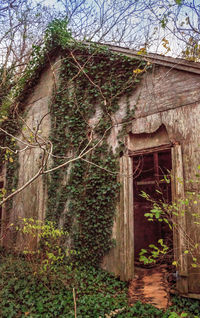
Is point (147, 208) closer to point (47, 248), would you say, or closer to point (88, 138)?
point (88, 138)

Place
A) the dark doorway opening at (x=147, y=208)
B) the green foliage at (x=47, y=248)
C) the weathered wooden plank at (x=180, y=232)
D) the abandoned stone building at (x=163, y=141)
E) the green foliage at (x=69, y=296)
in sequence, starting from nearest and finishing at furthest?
1. the green foliage at (x=69, y=296)
2. the weathered wooden plank at (x=180, y=232)
3. the abandoned stone building at (x=163, y=141)
4. the green foliage at (x=47, y=248)
5. the dark doorway opening at (x=147, y=208)

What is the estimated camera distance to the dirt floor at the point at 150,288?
4483mm

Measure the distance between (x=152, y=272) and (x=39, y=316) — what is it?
3.25m

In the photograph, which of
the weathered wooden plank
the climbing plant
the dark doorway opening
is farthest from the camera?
the dark doorway opening

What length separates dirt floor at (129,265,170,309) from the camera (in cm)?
448

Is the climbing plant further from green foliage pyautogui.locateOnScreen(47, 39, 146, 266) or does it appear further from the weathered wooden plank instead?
the weathered wooden plank

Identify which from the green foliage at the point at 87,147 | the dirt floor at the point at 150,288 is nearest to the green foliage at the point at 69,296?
the dirt floor at the point at 150,288

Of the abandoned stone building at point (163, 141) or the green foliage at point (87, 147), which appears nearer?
the abandoned stone building at point (163, 141)

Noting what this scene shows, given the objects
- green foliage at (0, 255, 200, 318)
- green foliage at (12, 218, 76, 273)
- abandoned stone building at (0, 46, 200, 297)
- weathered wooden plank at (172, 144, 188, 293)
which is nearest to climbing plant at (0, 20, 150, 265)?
abandoned stone building at (0, 46, 200, 297)

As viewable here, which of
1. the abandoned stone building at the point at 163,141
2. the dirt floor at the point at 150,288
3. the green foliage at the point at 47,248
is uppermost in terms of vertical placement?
the abandoned stone building at the point at 163,141

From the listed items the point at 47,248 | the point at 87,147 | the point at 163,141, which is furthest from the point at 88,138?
the point at 47,248

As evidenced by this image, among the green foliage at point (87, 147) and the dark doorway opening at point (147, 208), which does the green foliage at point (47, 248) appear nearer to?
the green foliage at point (87, 147)

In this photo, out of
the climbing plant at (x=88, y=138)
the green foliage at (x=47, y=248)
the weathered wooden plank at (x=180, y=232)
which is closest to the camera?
the weathered wooden plank at (x=180, y=232)

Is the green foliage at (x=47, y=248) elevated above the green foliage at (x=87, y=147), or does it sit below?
below
